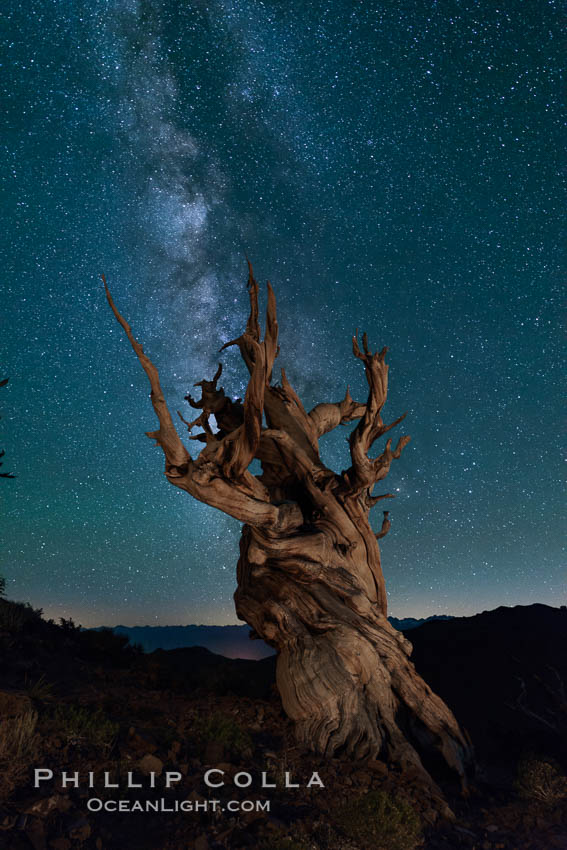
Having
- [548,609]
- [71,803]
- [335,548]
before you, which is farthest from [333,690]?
[548,609]

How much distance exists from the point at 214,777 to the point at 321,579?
3.19 meters

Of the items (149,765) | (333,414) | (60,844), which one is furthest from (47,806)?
(333,414)

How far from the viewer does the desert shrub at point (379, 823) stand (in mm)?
4812

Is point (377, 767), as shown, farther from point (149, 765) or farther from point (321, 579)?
point (149, 765)

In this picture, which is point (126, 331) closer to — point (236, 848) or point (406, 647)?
point (236, 848)

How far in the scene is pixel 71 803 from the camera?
433cm

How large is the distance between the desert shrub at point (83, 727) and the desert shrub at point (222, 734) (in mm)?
1103

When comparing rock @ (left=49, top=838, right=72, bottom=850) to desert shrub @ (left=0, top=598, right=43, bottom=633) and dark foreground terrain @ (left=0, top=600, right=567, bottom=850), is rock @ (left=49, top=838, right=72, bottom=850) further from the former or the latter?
desert shrub @ (left=0, top=598, right=43, bottom=633)

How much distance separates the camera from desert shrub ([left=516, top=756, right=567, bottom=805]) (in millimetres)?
6645

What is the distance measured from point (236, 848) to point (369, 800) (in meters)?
1.69

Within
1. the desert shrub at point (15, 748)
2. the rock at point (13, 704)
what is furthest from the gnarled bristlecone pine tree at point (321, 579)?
the desert shrub at point (15, 748)

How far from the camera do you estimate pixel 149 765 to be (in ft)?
17.1

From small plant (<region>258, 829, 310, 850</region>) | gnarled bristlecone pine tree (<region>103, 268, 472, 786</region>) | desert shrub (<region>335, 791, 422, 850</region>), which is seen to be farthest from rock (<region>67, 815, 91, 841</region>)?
gnarled bristlecone pine tree (<region>103, 268, 472, 786</region>)

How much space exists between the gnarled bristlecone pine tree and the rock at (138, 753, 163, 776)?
244 centimetres
